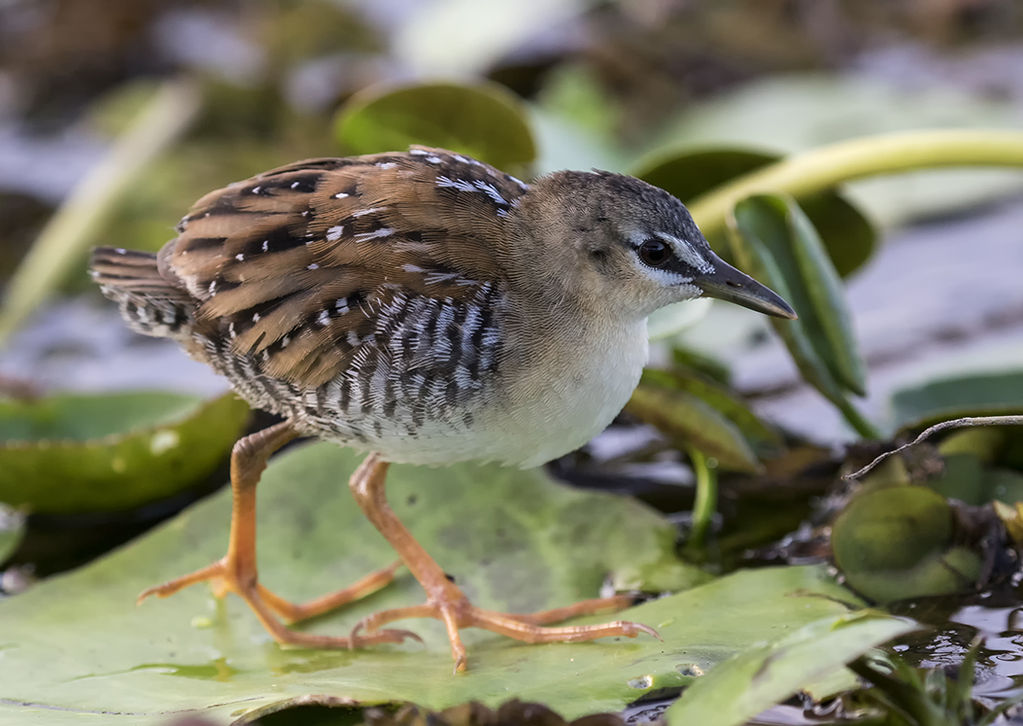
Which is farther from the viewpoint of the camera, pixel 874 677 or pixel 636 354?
pixel 636 354

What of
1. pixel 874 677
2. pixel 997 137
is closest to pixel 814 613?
pixel 874 677

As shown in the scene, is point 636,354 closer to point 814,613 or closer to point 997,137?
point 814,613

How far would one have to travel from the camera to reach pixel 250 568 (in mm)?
3049

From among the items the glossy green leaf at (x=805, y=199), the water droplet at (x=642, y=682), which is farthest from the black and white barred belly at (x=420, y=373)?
the glossy green leaf at (x=805, y=199)

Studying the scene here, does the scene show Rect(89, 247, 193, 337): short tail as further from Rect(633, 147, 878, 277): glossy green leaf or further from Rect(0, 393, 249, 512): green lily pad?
Rect(633, 147, 878, 277): glossy green leaf

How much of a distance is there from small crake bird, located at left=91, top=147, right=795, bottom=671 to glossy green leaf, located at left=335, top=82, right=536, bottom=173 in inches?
38.7

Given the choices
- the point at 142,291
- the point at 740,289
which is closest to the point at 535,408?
the point at 740,289

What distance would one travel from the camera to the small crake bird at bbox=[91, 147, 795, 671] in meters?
2.66

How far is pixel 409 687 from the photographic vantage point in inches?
100.0

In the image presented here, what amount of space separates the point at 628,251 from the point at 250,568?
1185mm

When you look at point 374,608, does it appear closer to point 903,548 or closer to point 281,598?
point 281,598

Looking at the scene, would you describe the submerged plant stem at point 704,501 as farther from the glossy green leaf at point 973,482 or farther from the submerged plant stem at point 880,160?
the submerged plant stem at point 880,160

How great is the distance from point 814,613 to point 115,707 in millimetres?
1448

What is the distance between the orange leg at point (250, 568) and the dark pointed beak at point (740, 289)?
3.43 feet
